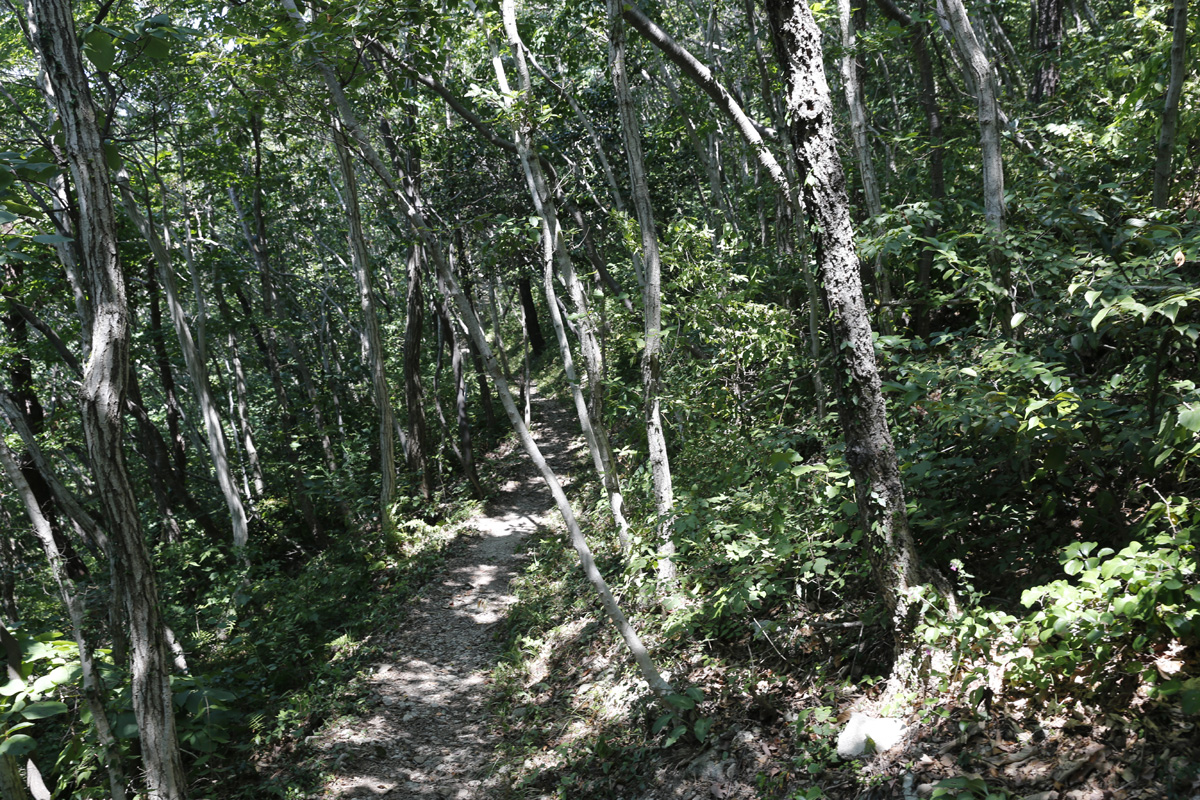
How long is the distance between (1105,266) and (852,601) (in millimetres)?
2488

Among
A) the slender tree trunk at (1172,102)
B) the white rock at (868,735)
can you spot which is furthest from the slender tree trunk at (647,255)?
the slender tree trunk at (1172,102)

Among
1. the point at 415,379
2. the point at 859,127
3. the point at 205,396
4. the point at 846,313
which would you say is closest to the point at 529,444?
the point at 846,313

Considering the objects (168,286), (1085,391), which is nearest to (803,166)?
(1085,391)

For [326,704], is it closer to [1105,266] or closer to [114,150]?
[114,150]

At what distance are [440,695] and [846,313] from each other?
6661mm

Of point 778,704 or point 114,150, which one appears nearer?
point 114,150

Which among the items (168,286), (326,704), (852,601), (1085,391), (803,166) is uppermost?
(168,286)

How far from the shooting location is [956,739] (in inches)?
128

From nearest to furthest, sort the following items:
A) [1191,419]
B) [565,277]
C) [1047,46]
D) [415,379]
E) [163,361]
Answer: [1191,419] → [565,277] → [1047,46] → [163,361] → [415,379]

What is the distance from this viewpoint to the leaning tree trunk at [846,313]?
3.45m

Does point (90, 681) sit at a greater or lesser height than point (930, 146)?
lesser

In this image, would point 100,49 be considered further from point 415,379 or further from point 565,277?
point 415,379

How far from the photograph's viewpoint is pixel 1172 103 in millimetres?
3938

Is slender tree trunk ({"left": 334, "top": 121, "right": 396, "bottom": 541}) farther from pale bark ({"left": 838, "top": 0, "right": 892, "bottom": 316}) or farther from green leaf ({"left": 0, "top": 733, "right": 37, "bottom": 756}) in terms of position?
green leaf ({"left": 0, "top": 733, "right": 37, "bottom": 756})
